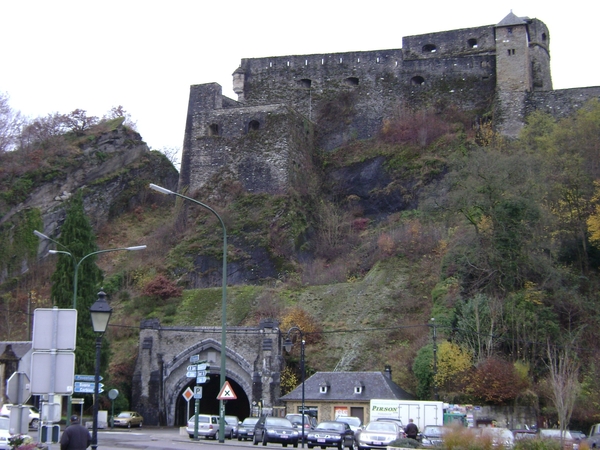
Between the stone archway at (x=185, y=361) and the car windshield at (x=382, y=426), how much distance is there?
14.8 metres

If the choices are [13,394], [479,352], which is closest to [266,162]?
[479,352]

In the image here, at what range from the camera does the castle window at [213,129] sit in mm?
59781

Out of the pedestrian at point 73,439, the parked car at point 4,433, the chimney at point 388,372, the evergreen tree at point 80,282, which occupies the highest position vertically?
the evergreen tree at point 80,282

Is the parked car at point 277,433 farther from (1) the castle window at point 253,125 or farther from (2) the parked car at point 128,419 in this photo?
(1) the castle window at point 253,125

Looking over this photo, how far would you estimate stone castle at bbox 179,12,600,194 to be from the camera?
5662cm

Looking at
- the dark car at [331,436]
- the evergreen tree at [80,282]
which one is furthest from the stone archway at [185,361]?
the dark car at [331,436]

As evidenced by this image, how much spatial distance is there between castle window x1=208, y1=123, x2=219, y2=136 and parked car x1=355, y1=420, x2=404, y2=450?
114 ft

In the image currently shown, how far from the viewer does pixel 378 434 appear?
2747cm

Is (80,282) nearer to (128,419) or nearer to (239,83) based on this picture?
(128,419)

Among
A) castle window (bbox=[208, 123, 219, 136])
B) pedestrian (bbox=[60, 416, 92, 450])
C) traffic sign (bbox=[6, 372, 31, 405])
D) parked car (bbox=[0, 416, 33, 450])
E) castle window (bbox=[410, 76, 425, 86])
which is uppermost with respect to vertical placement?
castle window (bbox=[410, 76, 425, 86])

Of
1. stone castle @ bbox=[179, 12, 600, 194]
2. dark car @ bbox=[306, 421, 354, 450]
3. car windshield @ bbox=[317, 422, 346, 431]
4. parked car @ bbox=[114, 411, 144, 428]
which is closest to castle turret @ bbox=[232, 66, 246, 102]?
stone castle @ bbox=[179, 12, 600, 194]

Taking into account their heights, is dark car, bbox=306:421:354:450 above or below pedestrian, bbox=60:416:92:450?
below

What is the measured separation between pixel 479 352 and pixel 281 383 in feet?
33.0

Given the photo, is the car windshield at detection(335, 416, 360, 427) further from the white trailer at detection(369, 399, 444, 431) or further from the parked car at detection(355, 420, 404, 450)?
the parked car at detection(355, 420, 404, 450)
